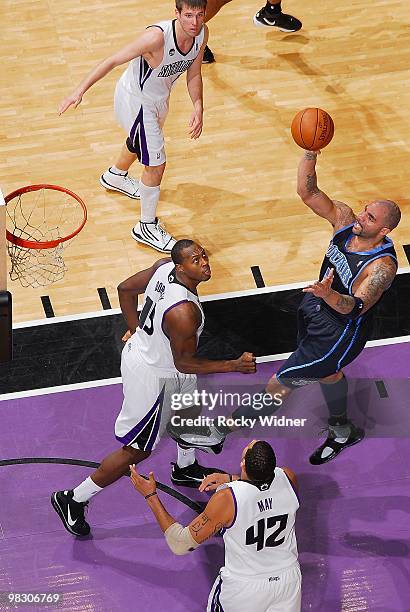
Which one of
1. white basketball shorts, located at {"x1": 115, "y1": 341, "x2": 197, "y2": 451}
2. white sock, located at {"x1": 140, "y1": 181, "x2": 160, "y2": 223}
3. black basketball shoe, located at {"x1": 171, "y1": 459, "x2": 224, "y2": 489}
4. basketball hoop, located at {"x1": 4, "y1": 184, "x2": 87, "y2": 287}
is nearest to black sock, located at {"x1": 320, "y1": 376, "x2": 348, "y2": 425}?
black basketball shoe, located at {"x1": 171, "y1": 459, "x2": 224, "y2": 489}

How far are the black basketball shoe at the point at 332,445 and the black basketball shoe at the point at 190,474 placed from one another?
736 mm

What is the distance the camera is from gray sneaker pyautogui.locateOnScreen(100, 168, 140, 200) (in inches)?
377

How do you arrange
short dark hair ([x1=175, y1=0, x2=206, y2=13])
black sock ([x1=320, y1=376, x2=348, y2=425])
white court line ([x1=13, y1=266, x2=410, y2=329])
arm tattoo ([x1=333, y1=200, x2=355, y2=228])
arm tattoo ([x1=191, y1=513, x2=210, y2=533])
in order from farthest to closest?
1. white court line ([x1=13, y1=266, x2=410, y2=329])
2. short dark hair ([x1=175, y1=0, x2=206, y2=13])
3. black sock ([x1=320, y1=376, x2=348, y2=425])
4. arm tattoo ([x1=333, y1=200, x2=355, y2=228])
5. arm tattoo ([x1=191, y1=513, x2=210, y2=533])

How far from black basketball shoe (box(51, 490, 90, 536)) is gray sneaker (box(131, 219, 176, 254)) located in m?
2.42

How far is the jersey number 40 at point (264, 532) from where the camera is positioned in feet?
20.8

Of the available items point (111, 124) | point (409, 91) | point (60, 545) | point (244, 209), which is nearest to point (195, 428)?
point (60, 545)

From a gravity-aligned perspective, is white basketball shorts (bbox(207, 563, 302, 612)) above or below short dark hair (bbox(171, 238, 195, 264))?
below

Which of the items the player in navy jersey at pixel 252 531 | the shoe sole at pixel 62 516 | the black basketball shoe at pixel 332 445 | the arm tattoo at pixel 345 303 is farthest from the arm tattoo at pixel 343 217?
the shoe sole at pixel 62 516

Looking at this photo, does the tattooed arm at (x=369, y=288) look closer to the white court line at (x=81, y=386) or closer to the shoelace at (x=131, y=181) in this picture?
the white court line at (x=81, y=386)

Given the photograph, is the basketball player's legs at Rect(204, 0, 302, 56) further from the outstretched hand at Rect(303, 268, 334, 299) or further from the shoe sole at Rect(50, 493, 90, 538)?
the shoe sole at Rect(50, 493, 90, 538)

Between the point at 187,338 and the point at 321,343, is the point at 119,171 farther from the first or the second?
the point at 187,338

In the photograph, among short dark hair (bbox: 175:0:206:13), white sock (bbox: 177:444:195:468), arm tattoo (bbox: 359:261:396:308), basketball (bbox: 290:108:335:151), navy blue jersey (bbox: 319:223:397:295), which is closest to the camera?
arm tattoo (bbox: 359:261:396:308)

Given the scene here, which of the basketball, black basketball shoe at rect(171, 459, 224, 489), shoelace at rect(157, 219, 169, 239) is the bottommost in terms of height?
black basketball shoe at rect(171, 459, 224, 489)

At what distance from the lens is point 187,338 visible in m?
6.86
